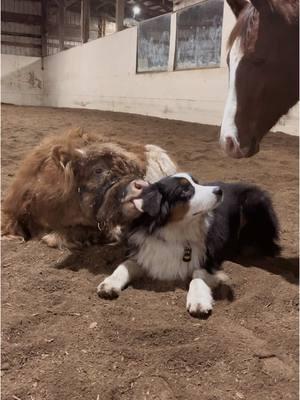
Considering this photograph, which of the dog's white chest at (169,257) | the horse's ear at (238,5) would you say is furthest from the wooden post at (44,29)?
the horse's ear at (238,5)

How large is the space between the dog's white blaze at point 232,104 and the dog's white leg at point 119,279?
117 centimetres

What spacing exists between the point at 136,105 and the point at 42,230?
7662mm

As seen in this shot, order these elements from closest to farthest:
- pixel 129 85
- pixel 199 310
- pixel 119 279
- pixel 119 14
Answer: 1. pixel 199 310
2. pixel 119 279
3. pixel 129 85
4. pixel 119 14

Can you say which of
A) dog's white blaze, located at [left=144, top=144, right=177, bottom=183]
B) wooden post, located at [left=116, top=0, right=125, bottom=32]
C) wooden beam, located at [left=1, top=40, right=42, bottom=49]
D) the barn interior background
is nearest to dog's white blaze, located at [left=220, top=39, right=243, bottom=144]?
the barn interior background

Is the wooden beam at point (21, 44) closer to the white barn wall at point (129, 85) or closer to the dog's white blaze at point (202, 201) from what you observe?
the white barn wall at point (129, 85)

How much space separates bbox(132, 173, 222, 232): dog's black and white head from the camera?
6.77 ft

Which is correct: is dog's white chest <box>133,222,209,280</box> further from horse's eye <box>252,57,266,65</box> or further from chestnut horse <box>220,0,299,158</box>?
horse's eye <box>252,57,266,65</box>

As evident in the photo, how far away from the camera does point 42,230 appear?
2785mm

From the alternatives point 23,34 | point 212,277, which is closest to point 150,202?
point 212,277

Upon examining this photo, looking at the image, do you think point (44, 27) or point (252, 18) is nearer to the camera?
point (252, 18)

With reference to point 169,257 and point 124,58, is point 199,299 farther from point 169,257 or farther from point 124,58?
point 124,58

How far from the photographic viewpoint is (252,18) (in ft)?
3.31

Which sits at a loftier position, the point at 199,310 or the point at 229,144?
the point at 229,144

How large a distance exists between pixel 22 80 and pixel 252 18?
1752 centimetres
